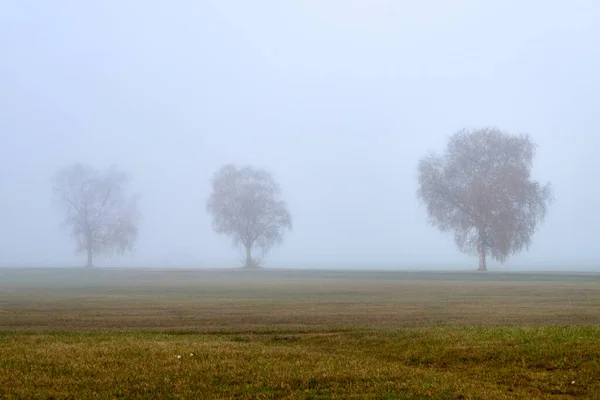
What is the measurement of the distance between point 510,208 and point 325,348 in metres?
59.1

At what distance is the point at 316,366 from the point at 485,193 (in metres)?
61.5

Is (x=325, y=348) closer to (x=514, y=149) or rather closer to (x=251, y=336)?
(x=251, y=336)

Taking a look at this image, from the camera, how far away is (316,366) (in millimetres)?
14922

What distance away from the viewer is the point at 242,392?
12.7 metres

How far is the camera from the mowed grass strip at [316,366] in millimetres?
12742

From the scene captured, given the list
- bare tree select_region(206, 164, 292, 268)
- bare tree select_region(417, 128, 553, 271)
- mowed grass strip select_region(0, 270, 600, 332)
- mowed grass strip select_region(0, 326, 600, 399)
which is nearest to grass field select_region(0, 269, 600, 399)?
mowed grass strip select_region(0, 326, 600, 399)

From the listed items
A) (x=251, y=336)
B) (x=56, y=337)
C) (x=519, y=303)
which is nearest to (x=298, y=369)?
(x=251, y=336)

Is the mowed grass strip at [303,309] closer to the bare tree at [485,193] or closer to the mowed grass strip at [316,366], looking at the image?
the mowed grass strip at [316,366]

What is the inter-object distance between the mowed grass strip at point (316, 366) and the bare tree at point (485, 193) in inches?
2183

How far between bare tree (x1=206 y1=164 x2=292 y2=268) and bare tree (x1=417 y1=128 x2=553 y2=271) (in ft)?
88.0

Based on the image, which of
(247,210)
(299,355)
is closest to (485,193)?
(247,210)

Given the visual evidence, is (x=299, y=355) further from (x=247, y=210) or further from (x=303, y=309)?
(x=247, y=210)

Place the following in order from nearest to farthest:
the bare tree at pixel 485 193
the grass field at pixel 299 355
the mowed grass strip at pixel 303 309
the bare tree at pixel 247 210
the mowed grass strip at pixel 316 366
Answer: the mowed grass strip at pixel 316 366 < the grass field at pixel 299 355 < the mowed grass strip at pixel 303 309 < the bare tree at pixel 485 193 < the bare tree at pixel 247 210

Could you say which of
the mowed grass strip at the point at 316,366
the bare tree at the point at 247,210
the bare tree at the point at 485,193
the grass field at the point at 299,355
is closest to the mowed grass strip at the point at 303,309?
the grass field at the point at 299,355
